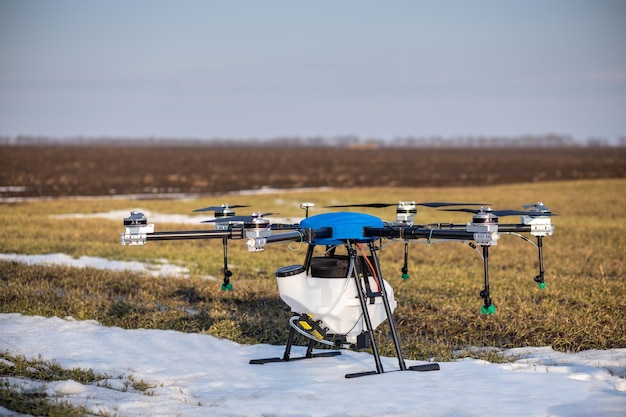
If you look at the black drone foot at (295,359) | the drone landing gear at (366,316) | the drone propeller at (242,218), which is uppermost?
the drone propeller at (242,218)

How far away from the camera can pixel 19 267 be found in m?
16.1

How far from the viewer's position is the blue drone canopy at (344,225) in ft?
28.2

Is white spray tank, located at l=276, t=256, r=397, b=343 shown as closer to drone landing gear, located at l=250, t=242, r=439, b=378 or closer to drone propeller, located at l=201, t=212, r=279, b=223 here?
drone landing gear, located at l=250, t=242, r=439, b=378

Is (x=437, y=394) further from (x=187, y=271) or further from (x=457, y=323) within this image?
(x=187, y=271)

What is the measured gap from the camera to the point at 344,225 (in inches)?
339

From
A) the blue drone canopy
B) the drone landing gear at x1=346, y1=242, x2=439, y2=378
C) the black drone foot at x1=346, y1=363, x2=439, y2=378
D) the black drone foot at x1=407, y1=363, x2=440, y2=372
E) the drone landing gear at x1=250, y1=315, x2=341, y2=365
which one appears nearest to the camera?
the drone landing gear at x1=346, y1=242, x2=439, y2=378

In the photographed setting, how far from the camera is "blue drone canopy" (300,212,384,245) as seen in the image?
8.59 m

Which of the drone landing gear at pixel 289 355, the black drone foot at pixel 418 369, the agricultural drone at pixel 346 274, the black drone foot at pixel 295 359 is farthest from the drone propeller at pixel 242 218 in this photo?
the black drone foot at pixel 418 369

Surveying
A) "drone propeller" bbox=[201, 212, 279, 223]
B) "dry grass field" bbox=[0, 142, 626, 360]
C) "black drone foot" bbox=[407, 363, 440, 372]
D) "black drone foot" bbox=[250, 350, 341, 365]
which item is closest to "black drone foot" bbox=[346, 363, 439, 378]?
"black drone foot" bbox=[407, 363, 440, 372]

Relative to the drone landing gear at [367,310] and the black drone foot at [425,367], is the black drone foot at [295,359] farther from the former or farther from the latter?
the black drone foot at [425,367]

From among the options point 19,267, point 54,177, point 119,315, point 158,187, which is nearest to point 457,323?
point 119,315

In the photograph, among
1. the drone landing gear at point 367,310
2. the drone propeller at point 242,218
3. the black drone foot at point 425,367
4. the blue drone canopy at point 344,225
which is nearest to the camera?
the drone propeller at point 242,218

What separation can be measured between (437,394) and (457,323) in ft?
12.2

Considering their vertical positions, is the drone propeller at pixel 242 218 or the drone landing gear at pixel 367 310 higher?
the drone propeller at pixel 242 218
